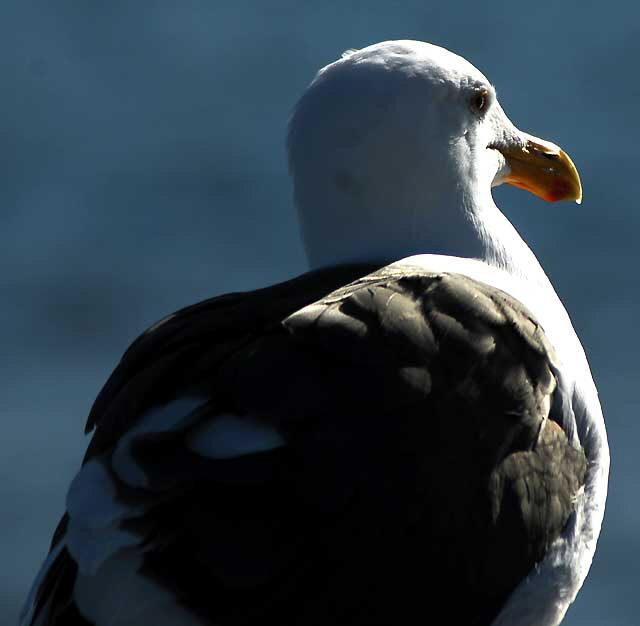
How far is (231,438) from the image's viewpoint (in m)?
3.37

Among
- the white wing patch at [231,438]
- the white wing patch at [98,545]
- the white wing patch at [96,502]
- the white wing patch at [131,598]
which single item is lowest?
the white wing patch at [131,598]

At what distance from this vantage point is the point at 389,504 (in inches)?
134

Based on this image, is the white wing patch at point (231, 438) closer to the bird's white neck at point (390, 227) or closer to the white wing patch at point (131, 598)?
the white wing patch at point (131, 598)

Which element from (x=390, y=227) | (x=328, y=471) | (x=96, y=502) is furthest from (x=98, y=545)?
(x=390, y=227)

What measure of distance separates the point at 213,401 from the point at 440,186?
2.76 ft

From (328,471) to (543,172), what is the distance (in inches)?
53.9

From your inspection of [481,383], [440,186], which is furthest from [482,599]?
[440,186]

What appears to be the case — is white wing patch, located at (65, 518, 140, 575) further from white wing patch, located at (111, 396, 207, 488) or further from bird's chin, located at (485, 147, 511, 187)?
bird's chin, located at (485, 147, 511, 187)

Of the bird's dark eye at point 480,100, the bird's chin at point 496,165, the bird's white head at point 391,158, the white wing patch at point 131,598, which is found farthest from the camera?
the bird's chin at point 496,165

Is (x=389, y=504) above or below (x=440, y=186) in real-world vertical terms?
below

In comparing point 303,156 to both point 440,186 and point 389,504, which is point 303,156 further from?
point 389,504

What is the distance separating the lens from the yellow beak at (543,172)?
14.6ft

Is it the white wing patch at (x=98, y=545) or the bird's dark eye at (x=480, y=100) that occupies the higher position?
the bird's dark eye at (x=480, y=100)

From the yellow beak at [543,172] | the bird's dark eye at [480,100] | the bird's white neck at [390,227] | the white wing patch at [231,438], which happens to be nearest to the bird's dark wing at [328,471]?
the white wing patch at [231,438]
